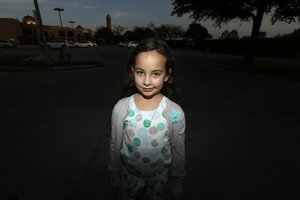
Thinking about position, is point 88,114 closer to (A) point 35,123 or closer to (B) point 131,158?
(A) point 35,123

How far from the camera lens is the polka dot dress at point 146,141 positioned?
165cm

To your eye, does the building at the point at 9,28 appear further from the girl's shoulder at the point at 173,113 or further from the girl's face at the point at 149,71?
the girl's shoulder at the point at 173,113

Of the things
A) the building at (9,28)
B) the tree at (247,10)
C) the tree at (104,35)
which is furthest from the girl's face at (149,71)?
the tree at (104,35)

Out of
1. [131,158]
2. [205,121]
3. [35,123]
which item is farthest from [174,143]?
[35,123]

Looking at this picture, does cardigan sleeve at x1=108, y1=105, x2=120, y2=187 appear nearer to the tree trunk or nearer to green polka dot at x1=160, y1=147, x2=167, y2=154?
green polka dot at x1=160, y1=147, x2=167, y2=154

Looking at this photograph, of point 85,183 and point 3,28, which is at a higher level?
point 85,183

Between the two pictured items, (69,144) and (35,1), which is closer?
(69,144)

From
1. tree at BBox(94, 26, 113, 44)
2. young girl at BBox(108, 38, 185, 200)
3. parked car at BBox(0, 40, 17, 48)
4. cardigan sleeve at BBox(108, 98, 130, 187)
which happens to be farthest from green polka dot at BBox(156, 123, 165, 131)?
tree at BBox(94, 26, 113, 44)

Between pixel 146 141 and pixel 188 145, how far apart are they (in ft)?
7.31

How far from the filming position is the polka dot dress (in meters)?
1.65

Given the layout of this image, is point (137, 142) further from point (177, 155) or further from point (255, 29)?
point (255, 29)

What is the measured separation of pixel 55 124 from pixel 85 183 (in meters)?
2.18

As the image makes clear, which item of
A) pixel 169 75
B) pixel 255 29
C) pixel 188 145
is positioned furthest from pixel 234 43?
pixel 169 75

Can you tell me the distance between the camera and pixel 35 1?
14094mm
